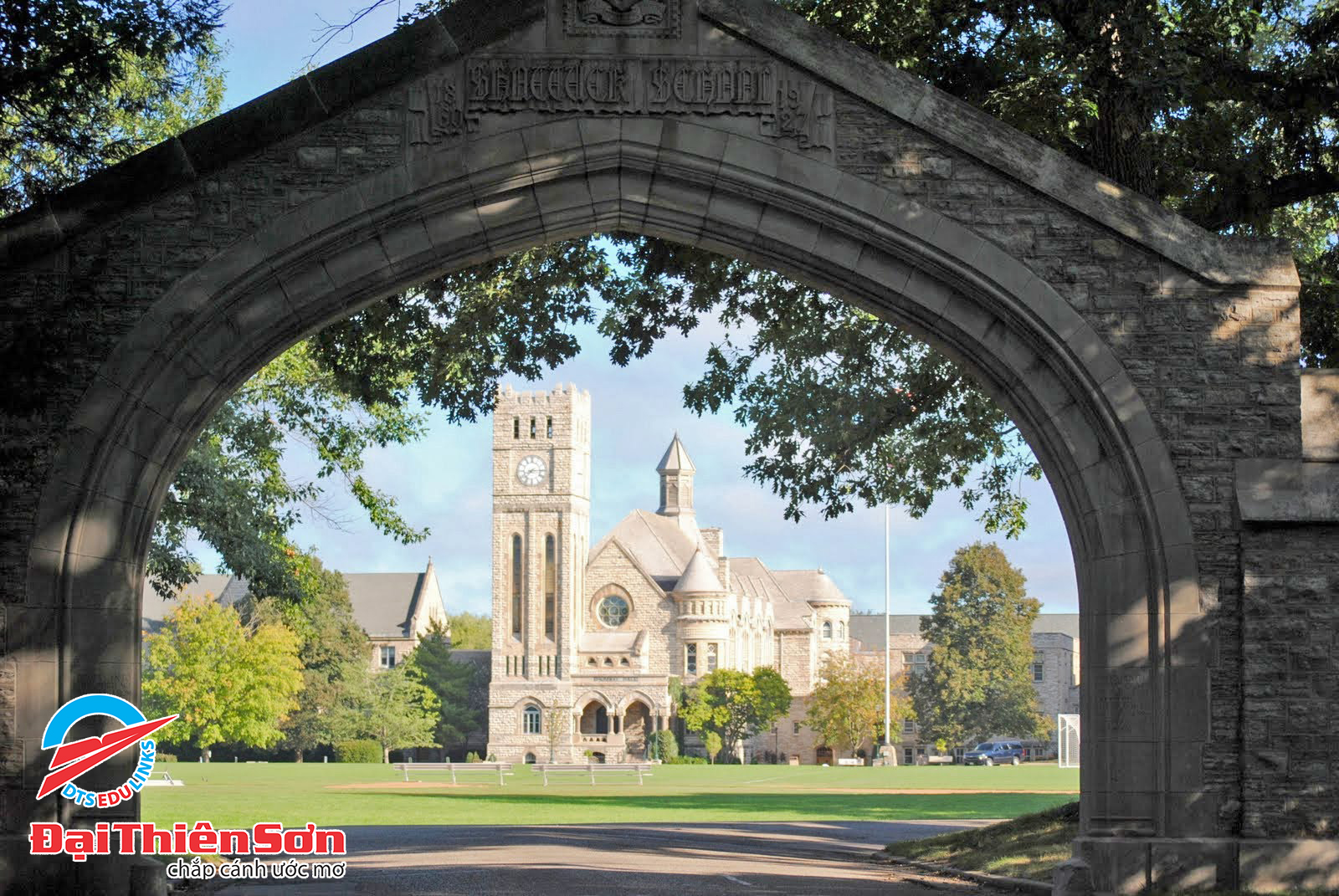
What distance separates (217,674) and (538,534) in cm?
3913

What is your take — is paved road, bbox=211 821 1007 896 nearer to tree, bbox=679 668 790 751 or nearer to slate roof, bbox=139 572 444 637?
tree, bbox=679 668 790 751

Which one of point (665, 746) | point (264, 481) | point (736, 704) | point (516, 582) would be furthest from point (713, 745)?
point (264, 481)

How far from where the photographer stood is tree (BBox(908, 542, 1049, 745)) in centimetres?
7906

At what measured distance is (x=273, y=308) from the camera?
11484 millimetres

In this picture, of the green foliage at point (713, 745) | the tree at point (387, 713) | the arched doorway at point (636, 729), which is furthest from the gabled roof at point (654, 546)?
the tree at point (387, 713)

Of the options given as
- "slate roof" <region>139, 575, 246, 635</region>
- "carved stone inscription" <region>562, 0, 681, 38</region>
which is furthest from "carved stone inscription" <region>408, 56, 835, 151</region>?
"slate roof" <region>139, 575, 246, 635</region>

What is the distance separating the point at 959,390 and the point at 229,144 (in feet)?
31.5

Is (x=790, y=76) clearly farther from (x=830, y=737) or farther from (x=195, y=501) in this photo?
(x=830, y=737)

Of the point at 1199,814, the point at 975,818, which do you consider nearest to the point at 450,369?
the point at 1199,814

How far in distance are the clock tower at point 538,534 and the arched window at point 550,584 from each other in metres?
0.05

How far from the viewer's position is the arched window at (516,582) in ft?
310

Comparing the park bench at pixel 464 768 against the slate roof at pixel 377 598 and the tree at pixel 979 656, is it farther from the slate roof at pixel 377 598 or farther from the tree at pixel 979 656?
the slate roof at pixel 377 598

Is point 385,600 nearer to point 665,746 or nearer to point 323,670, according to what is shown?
point 665,746

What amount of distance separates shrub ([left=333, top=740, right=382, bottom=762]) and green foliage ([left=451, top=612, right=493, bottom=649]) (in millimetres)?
38669
